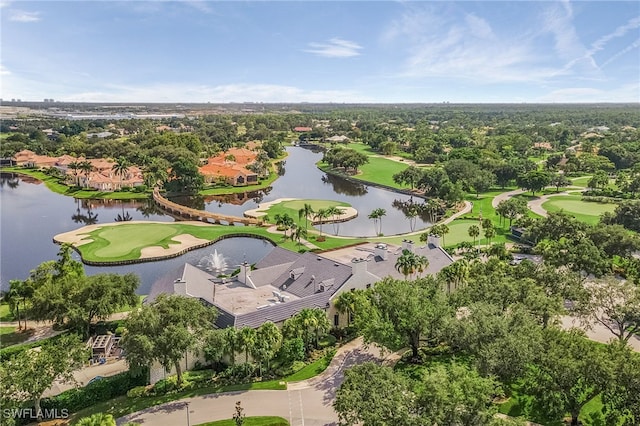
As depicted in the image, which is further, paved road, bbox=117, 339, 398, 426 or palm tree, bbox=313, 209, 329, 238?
palm tree, bbox=313, 209, 329, 238

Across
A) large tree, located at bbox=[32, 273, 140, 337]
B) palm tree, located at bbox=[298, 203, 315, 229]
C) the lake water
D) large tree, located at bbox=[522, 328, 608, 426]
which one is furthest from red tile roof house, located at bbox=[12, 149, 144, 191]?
large tree, located at bbox=[522, 328, 608, 426]

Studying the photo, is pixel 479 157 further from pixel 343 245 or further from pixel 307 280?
pixel 307 280

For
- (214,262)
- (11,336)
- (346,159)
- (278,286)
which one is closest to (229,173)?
(346,159)

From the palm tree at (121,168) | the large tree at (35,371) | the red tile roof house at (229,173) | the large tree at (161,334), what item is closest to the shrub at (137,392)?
the large tree at (161,334)

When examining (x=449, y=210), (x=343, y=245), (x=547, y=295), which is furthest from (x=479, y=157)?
(x=547, y=295)

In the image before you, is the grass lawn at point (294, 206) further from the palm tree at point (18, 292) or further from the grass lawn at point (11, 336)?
the grass lawn at point (11, 336)

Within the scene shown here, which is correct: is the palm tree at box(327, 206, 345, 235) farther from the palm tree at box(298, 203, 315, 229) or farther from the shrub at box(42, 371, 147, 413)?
the shrub at box(42, 371, 147, 413)
